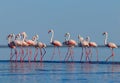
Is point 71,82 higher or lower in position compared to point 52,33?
lower

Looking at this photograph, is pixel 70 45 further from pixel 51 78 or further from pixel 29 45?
pixel 51 78

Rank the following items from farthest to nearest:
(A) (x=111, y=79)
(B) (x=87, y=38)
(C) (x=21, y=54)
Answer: (B) (x=87, y=38) < (C) (x=21, y=54) < (A) (x=111, y=79)

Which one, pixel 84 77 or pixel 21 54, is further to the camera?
pixel 21 54

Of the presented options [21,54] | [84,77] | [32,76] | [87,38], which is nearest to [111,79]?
[84,77]

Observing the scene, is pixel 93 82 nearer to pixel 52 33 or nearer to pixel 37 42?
pixel 37 42

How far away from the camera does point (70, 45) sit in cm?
3619

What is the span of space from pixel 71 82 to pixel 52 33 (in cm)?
2243

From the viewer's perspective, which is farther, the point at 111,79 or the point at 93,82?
the point at 111,79

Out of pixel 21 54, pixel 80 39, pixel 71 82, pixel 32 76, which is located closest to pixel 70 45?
pixel 80 39

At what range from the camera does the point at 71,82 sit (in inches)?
703

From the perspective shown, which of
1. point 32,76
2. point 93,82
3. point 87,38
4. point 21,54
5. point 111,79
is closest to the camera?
point 93,82

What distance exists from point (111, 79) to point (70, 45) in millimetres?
17246

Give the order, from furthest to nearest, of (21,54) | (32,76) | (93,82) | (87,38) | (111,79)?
(87,38), (21,54), (32,76), (111,79), (93,82)

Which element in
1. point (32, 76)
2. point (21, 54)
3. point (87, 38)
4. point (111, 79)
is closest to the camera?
point (111, 79)
